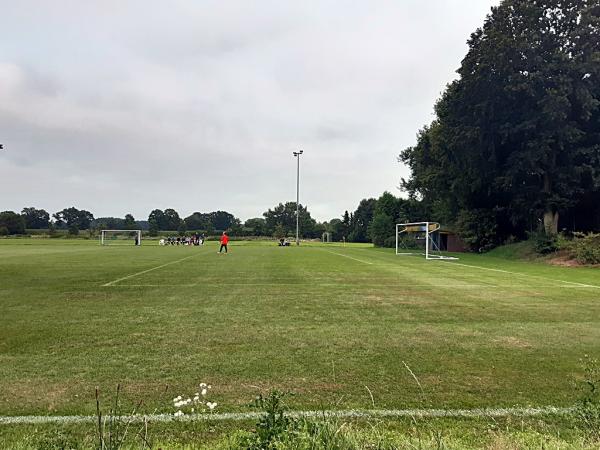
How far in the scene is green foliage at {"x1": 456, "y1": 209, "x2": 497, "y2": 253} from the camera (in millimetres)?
40812

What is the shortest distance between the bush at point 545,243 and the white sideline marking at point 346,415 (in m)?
29.0

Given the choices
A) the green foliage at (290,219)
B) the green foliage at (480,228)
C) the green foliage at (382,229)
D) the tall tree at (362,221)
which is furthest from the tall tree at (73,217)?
the green foliage at (480,228)

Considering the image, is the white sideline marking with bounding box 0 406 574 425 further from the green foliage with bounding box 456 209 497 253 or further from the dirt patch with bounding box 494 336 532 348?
the green foliage with bounding box 456 209 497 253

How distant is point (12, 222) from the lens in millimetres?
103625

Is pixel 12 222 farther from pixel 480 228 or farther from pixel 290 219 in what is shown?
pixel 480 228

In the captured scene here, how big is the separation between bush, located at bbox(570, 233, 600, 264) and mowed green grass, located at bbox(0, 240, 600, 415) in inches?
550

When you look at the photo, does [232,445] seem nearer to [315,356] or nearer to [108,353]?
[315,356]

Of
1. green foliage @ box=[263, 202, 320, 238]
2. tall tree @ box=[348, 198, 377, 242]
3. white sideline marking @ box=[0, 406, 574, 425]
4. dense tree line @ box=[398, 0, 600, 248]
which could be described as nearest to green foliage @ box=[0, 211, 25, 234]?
green foliage @ box=[263, 202, 320, 238]

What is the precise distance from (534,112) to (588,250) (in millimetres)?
10060

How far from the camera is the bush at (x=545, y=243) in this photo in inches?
1203

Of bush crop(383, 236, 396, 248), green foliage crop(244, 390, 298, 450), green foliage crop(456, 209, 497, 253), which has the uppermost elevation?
green foliage crop(456, 209, 497, 253)

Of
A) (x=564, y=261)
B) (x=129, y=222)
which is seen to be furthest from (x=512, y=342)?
(x=129, y=222)

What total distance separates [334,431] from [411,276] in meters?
16.4

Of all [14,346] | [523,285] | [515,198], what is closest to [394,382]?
[14,346]
